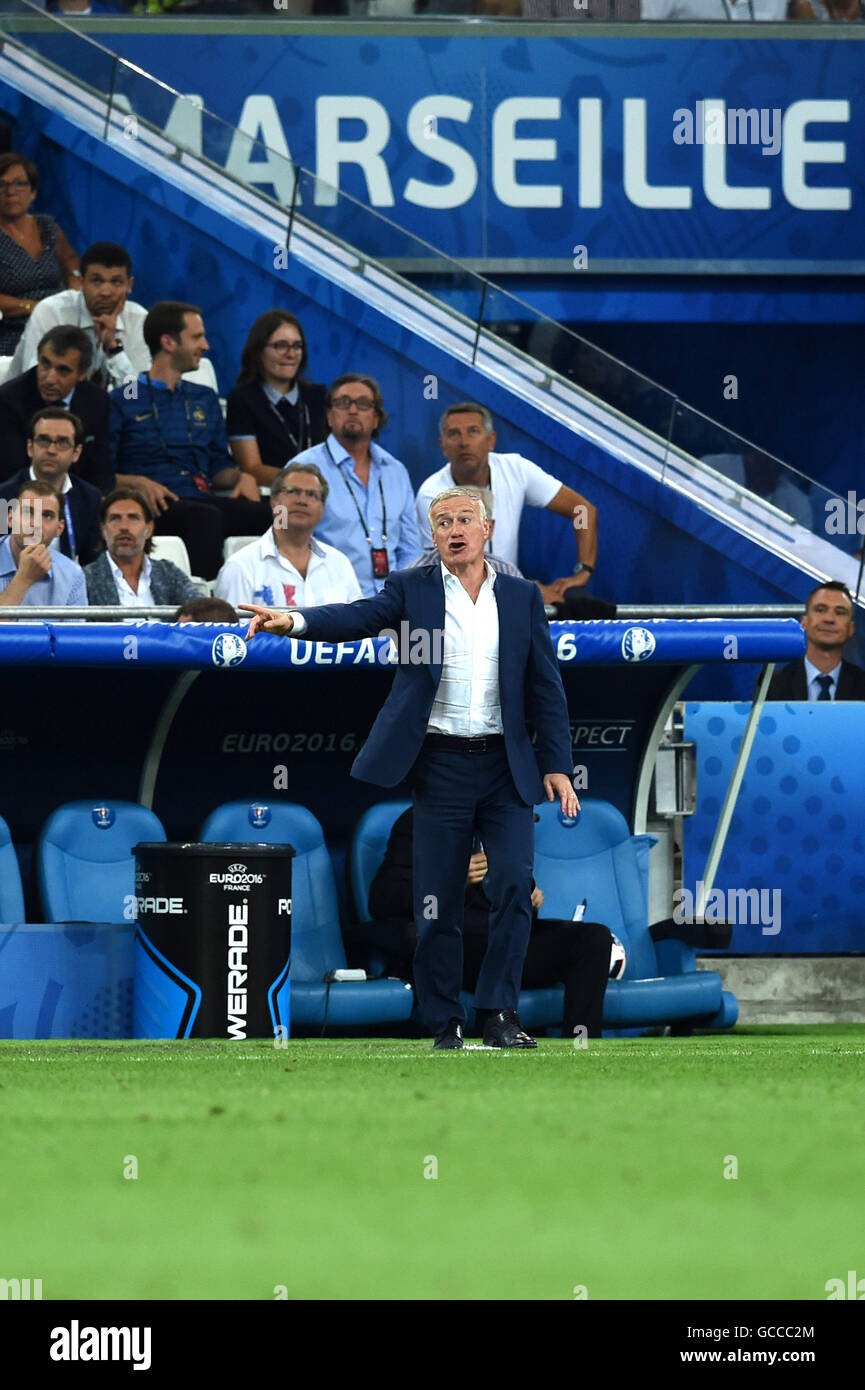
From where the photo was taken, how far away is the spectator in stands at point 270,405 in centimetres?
1375

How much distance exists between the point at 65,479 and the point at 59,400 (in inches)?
38.4

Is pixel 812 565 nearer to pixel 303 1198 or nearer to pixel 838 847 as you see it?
pixel 838 847

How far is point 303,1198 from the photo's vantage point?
14.1 feet

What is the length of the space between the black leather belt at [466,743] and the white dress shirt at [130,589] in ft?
11.4

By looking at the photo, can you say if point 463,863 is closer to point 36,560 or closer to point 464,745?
point 464,745

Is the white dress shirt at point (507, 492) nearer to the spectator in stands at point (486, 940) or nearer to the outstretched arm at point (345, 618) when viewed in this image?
the spectator in stands at point (486, 940)

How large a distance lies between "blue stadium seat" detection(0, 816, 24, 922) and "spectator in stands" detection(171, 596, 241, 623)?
127 centimetres

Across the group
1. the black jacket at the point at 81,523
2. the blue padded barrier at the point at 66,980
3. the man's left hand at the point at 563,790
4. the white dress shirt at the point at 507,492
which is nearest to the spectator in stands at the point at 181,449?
the black jacket at the point at 81,523

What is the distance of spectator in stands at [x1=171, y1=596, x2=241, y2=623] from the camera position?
10375 mm

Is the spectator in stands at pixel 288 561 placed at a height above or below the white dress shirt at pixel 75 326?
below

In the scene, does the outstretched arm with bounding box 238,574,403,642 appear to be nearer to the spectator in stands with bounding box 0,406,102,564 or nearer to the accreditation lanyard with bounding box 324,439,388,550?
the spectator in stands with bounding box 0,406,102,564

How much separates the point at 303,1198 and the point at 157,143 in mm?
13402

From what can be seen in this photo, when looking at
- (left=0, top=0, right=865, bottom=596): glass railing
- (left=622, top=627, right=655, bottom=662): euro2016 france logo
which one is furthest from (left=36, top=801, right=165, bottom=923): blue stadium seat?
(left=0, top=0, right=865, bottom=596): glass railing
